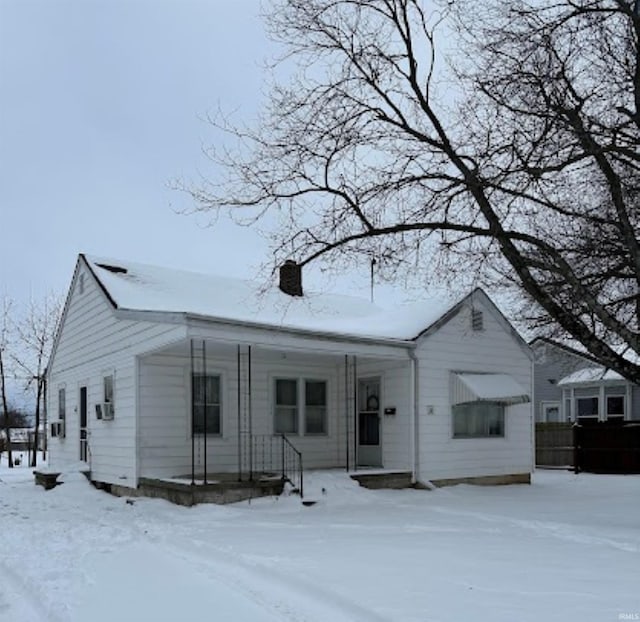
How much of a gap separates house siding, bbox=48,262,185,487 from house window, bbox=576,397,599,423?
60.5ft

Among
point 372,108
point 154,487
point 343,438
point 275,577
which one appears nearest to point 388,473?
point 343,438

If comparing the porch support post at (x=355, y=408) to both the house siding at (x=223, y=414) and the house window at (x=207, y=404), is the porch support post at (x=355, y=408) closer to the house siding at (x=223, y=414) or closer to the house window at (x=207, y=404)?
the house siding at (x=223, y=414)

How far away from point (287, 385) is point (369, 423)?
194 cm

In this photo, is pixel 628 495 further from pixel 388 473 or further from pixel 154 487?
pixel 154 487

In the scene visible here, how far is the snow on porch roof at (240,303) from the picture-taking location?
51.2ft

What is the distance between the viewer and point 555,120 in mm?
10570

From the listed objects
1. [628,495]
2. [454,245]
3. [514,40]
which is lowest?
[628,495]

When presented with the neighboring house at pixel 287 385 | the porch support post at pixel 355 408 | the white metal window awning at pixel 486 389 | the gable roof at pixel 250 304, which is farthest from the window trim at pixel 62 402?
the white metal window awning at pixel 486 389

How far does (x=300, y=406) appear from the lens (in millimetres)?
17000

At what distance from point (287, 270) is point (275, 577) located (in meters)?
11.1

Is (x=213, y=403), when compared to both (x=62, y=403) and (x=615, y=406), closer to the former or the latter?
(x=62, y=403)

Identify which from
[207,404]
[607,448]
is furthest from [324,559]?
[607,448]

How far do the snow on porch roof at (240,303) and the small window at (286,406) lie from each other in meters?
1.43

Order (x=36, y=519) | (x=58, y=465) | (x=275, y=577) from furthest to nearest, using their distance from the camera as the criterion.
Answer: (x=58, y=465)
(x=36, y=519)
(x=275, y=577)
